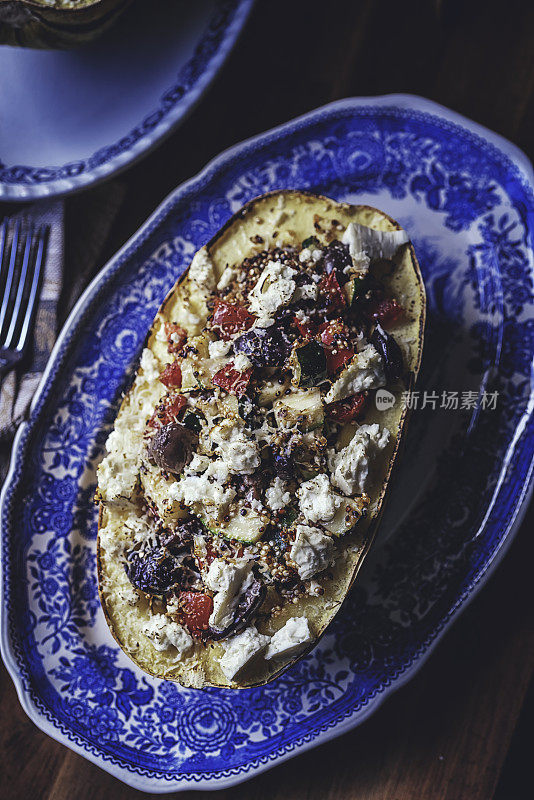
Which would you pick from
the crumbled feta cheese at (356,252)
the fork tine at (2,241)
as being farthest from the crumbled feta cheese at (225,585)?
the fork tine at (2,241)

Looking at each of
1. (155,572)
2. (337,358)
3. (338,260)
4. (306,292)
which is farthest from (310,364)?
(155,572)

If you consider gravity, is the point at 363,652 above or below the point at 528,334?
below

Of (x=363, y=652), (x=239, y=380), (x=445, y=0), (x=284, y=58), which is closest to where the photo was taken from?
(x=239, y=380)

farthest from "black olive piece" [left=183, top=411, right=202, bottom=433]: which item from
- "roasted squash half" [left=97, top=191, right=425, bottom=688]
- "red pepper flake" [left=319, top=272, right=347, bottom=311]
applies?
"red pepper flake" [left=319, top=272, right=347, bottom=311]

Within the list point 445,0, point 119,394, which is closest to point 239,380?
point 119,394

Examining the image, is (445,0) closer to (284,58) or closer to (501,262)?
(284,58)

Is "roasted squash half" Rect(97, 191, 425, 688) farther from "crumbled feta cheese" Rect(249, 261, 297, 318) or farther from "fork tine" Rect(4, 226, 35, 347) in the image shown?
"fork tine" Rect(4, 226, 35, 347)

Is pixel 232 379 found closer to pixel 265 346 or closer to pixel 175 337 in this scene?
pixel 265 346
